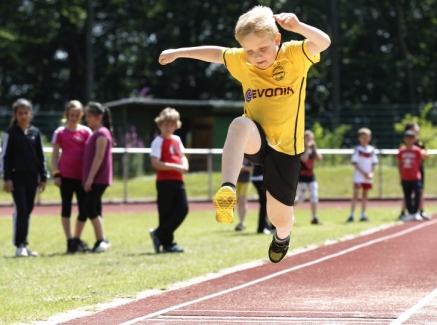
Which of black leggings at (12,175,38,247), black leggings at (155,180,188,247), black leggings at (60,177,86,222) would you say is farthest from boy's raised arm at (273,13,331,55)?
black leggings at (60,177,86,222)

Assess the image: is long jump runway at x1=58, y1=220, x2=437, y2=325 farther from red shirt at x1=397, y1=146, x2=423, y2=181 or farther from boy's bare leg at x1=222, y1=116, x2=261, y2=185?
red shirt at x1=397, y1=146, x2=423, y2=181

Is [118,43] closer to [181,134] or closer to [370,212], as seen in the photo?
[181,134]

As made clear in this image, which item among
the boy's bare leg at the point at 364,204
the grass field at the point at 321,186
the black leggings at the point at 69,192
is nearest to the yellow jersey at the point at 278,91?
the black leggings at the point at 69,192

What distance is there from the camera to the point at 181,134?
4469 cm

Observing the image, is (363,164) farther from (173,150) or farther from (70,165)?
(70,165)

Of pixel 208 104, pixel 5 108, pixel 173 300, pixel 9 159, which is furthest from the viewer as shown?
pixel 5 108

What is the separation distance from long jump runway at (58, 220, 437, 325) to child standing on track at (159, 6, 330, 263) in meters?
0.86

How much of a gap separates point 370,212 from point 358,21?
3668 centimetres

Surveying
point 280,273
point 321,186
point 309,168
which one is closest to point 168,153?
point 280,273

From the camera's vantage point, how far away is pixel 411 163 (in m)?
20.0

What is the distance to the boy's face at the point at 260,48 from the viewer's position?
7.30 metres

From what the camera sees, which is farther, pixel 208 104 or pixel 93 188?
pixel 208 104

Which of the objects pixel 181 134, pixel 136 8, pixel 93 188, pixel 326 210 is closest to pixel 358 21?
pixel 136 8

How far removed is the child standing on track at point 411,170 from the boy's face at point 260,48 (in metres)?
12.6
